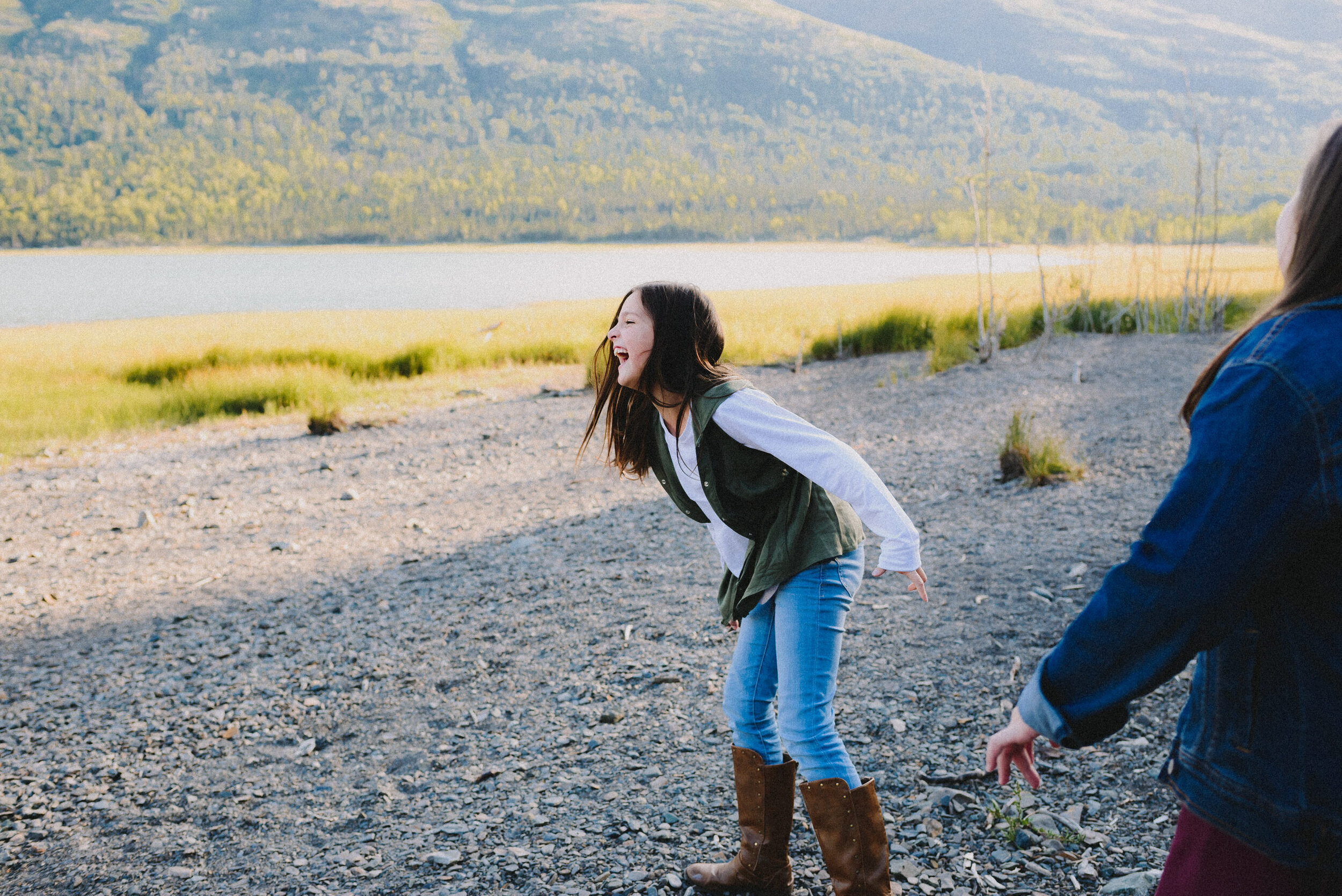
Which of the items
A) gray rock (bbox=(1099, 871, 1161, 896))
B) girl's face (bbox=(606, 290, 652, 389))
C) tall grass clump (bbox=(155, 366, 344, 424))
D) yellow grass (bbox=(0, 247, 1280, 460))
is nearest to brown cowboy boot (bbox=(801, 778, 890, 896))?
gray rock (bbox=(1099, 871, 1161, 896))

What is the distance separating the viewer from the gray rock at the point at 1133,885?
2.42 meters

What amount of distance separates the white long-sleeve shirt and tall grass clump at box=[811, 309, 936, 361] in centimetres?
1298

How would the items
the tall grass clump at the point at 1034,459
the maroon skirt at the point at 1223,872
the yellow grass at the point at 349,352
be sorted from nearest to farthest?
the maroon skirt at the point at 1223,872 → the tall grass clump at the point at 1034,459 → the yellow grass at the point at 349,352

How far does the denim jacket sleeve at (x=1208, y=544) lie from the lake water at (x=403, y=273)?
2327 centimetres

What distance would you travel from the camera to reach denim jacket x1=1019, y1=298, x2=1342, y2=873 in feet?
3.21

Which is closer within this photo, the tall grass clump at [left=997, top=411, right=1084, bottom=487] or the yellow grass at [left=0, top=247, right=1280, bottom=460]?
the tall grass clump at [left=997, top=411, right=1084, bottom=487]

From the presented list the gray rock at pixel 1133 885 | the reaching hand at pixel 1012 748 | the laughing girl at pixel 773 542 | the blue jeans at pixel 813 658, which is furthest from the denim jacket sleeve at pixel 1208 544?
the gray rock at pixel 1133 885

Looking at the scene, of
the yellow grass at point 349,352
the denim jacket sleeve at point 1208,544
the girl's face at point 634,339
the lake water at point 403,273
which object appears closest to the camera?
the denim jacket sleeve at point 1208,544

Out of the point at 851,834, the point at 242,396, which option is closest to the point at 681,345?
the point at 851,834

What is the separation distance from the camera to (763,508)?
2.24 meters

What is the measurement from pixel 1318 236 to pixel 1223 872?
30.2 inches

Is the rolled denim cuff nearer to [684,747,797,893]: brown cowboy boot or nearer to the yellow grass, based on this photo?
[684,747,797,893]: brown cowboy boot

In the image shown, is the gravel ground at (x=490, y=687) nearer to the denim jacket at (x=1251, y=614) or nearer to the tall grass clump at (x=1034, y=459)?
the tall grass clump at (x=1034, y=459)

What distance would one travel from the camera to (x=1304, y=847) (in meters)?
1.06
